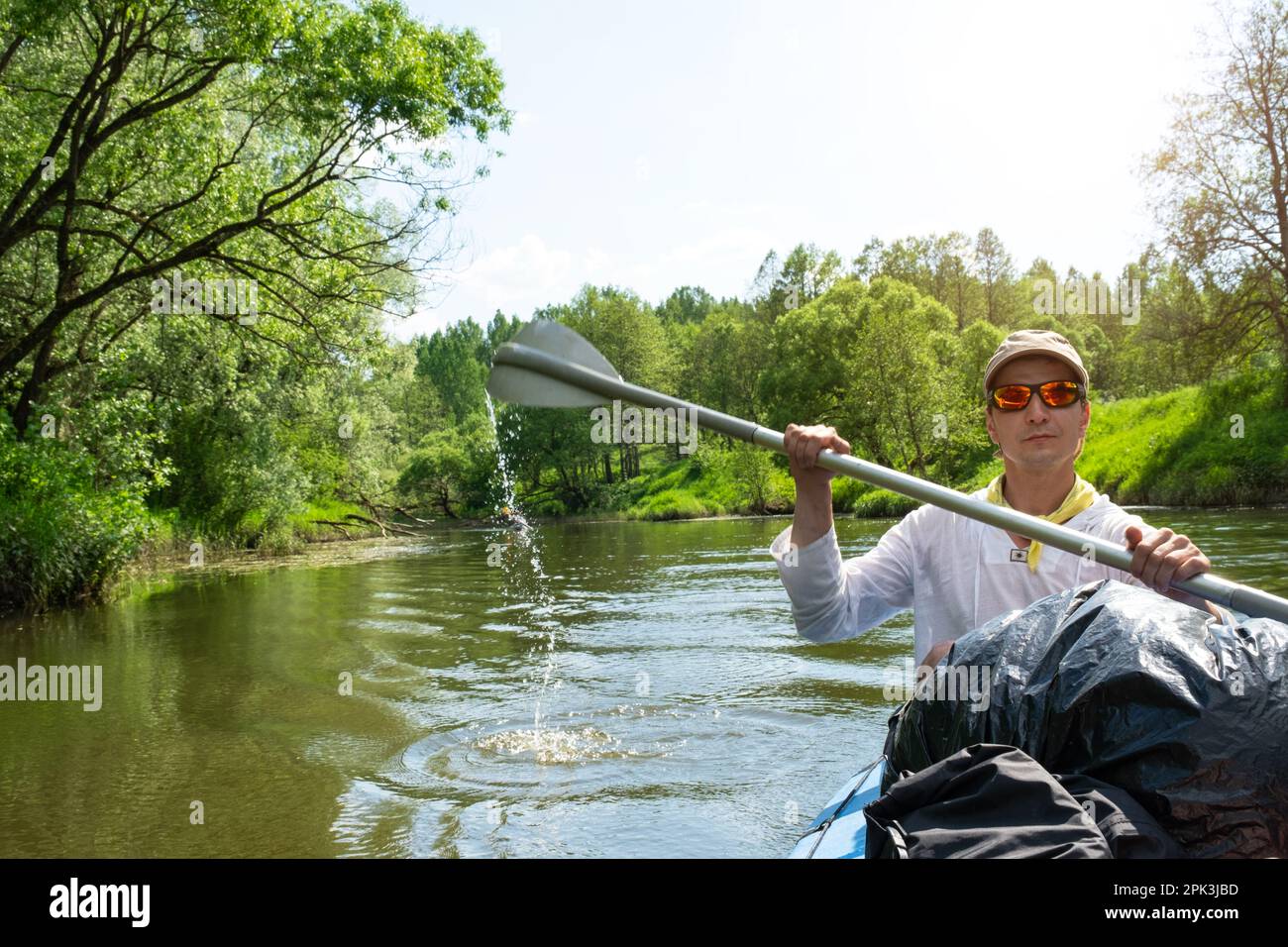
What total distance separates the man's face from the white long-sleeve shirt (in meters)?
0.19

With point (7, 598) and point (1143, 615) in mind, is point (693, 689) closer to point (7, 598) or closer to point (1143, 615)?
point (1143, 615)

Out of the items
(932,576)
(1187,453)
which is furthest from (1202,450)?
(932,576)

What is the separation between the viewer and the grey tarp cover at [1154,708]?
173cm

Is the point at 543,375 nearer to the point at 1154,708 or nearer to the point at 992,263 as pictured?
the point at 1154,708

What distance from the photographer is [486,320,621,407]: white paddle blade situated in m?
3.21

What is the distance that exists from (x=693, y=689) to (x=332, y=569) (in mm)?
12410

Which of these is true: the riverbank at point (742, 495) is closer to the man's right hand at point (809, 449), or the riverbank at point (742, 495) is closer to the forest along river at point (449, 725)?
the forest along river at point (449, 725)

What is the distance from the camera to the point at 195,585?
1516 cm

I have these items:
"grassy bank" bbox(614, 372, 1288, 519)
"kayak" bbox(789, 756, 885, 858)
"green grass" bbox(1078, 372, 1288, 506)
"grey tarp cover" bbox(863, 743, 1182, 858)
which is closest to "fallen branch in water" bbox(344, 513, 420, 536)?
"grassy bank" bbox(614, 372, 1288, 519)

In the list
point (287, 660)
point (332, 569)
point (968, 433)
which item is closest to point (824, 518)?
point (287, 660)

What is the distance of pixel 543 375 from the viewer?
3244mm

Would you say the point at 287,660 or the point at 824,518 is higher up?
the point at 824,518

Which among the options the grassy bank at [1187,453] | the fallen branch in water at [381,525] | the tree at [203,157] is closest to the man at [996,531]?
the tree at [203,157]

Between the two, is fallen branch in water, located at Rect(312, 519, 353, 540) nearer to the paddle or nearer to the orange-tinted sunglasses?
the paddle
